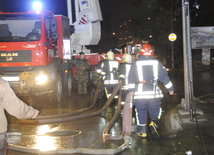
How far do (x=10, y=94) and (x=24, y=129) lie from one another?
14.5 ft

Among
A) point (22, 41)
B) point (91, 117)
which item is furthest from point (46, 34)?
point (91, 117)

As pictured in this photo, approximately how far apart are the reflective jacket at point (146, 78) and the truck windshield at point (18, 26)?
4.56 meters

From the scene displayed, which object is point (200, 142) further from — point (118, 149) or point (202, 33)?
point (202, 33)

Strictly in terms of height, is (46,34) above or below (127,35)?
below

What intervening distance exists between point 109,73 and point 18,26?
320cm

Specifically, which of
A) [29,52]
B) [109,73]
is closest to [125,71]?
[109,73]

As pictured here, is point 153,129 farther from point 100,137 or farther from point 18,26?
point 18,26

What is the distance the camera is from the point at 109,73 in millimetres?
10664

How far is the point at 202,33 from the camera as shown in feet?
115

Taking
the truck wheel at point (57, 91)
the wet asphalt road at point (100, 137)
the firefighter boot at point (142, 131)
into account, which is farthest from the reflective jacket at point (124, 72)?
the firefighter boot at point (142, 131)

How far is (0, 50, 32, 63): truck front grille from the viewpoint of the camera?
1022cm

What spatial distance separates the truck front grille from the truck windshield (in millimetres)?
398

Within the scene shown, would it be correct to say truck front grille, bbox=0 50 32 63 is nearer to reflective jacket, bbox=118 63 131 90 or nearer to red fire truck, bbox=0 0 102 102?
red fire truck, bbox=0 0 102 102

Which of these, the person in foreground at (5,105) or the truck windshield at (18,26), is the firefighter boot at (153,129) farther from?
the truck windshield at (18,26)
